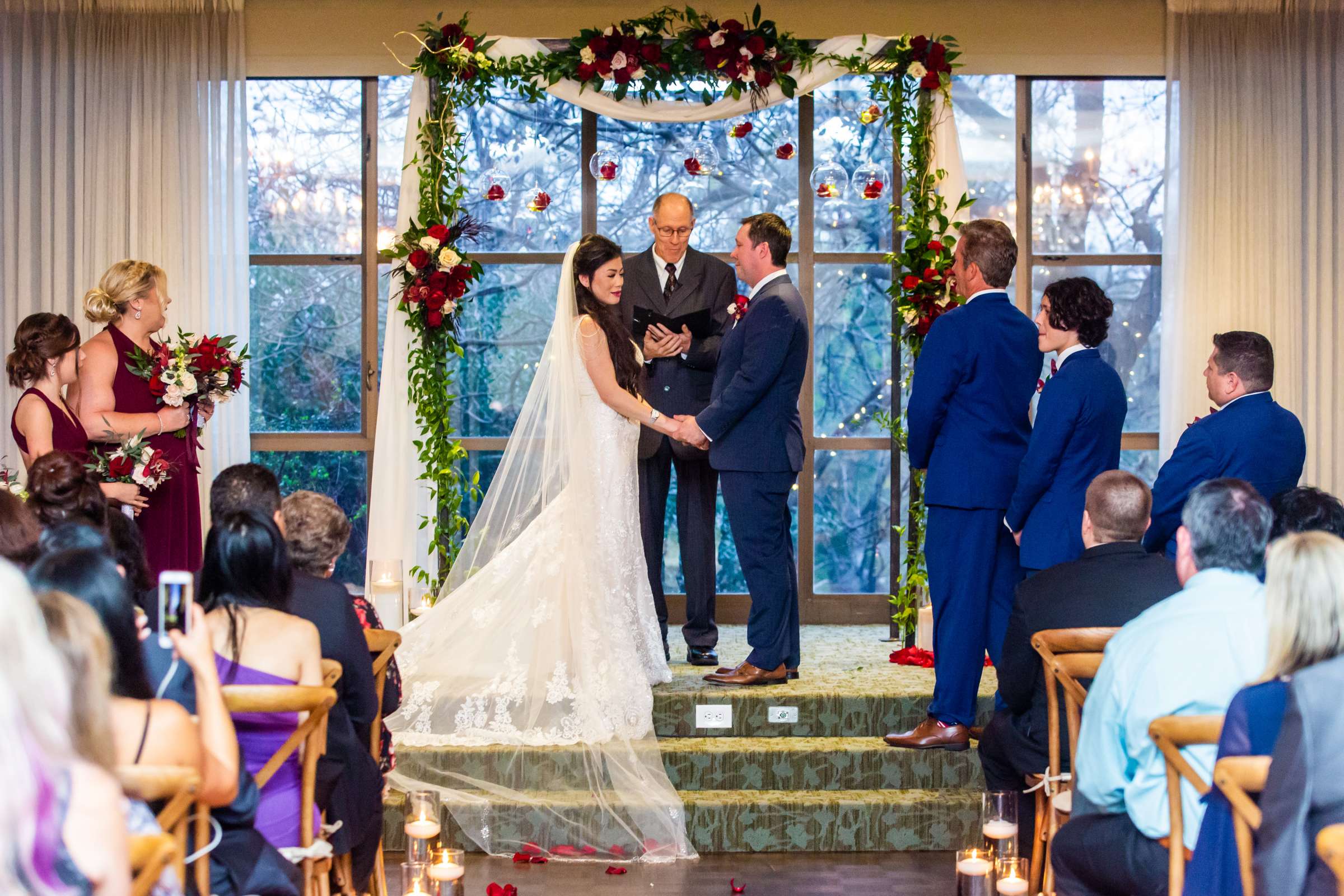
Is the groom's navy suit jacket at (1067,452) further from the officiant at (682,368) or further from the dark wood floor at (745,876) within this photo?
the officiant at (682,368)

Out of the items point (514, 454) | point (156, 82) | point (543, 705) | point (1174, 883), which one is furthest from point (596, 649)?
point (156, 82)

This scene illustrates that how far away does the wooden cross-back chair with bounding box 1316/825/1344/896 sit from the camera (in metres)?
1.87

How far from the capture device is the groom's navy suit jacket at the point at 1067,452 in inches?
175

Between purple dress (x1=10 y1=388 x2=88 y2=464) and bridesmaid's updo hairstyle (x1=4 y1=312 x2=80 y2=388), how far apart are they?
65 mm

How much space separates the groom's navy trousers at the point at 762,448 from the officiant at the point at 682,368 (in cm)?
46

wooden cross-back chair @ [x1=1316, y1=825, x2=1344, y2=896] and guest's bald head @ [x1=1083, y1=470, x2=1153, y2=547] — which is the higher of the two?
guest's bald head @ [x1=1083, y1=470, x2=1153, y2=547]

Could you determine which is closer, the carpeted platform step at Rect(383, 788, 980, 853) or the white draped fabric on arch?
the carpeted platform step at Rect(383, 788, 980, 853)

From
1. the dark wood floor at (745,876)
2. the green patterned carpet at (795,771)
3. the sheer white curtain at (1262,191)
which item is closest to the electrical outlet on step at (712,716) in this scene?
the green patterned carpet at (795,771)

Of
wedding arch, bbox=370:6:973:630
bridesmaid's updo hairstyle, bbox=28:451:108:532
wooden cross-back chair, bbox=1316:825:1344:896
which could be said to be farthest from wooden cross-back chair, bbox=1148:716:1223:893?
wedding arch, bbox=370:6:973:630

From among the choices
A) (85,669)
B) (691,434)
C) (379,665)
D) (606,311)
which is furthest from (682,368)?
(85,669)

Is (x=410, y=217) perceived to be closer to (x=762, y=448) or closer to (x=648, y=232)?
(x=648, y=232)

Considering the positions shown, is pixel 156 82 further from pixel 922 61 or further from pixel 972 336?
pixel 972 336

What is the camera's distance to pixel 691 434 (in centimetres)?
537

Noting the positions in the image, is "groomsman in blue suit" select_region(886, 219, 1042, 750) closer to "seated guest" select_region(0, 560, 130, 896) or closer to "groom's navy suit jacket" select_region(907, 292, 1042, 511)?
"groom's navy suit jacket" select_region(907, 292, 1042, 511)
